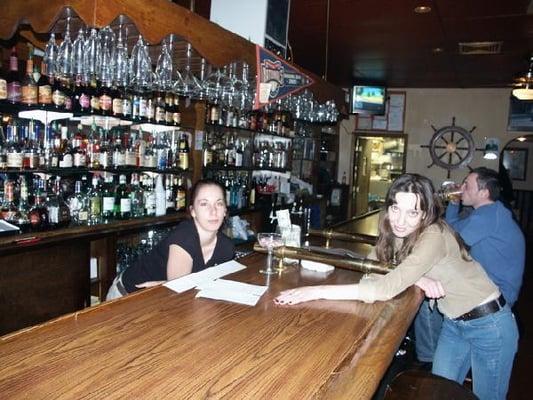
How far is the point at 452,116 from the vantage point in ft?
23.9

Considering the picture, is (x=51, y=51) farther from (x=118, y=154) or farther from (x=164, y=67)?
(x=118, y=154)

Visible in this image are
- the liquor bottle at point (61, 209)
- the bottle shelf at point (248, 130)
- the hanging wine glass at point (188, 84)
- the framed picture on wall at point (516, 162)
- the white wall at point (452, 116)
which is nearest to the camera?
the hanging wine glass at point (188, 84)

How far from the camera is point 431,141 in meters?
7.38

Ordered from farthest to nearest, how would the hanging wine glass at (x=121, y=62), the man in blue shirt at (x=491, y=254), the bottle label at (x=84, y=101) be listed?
the bottle label at (x=84, y=101)
the man in blue shirt at (x=491, y=254)
the hanging wine glass at (x=121, y=62)

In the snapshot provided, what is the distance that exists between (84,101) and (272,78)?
5.49 feet

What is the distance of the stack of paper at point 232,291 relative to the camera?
5.21 feet

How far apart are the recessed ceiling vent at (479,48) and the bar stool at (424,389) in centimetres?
433

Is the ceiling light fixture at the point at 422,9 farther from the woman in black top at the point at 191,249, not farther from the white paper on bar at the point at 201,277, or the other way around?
the white paper on bar at the point at 201,277

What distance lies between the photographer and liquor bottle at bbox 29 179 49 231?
300 centimetres

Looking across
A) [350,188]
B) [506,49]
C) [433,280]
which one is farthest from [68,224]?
[350,188]

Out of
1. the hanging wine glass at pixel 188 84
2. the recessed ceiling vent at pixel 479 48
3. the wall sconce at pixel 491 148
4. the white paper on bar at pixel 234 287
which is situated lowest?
the white paper on bar at pixel 234 287

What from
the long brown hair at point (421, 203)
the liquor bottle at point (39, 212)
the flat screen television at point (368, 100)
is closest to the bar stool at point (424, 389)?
the long brown hair at point (421, 203)

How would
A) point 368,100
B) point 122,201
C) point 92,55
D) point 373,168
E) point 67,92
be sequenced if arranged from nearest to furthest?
point 92,55, point 67,92, point 122,201, point 368,100, point 373,168

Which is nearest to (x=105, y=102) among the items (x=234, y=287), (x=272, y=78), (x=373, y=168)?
(x=272, y=78)
